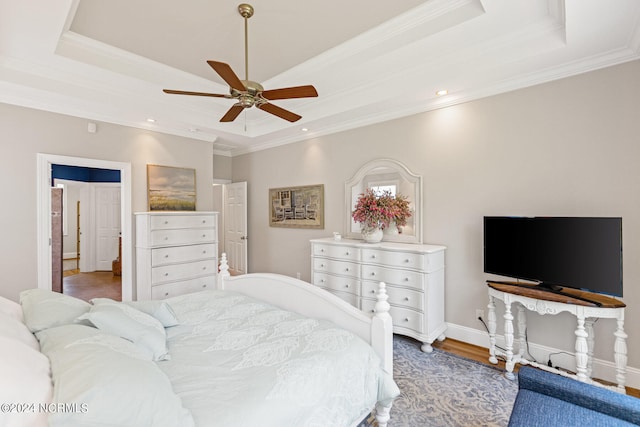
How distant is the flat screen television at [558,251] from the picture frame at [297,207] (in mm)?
2408

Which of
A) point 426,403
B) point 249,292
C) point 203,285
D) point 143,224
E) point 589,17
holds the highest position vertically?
point 589,17

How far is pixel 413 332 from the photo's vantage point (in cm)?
305

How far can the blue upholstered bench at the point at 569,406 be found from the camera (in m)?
1.28

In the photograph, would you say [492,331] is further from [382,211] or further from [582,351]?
[382,211]

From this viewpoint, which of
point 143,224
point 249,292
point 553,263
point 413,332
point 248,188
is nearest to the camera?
point 553,263

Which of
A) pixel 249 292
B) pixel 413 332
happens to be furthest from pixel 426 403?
pixel 249 292

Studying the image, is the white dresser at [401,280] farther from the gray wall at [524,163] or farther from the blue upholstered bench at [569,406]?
the blue upholstered bench at [569,406]

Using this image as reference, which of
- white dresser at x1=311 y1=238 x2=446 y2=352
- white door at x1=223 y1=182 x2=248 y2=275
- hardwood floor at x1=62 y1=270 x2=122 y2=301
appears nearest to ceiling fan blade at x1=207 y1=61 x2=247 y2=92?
white dresser at x1=311 y1=238 x2=446 y2=352

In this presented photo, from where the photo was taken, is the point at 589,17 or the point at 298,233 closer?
the point at 589,17

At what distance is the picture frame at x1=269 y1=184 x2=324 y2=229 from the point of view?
4613mm

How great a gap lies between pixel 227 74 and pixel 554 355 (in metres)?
3.60

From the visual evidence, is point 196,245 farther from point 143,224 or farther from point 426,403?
point 426,403

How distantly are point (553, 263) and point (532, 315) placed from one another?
682 millimetres

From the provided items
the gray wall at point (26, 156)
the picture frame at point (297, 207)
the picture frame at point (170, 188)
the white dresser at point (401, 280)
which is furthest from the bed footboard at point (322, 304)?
the gray wall at point (26, 156)
